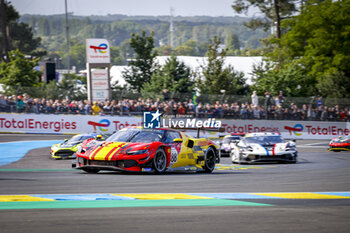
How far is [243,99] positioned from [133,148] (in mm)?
21596

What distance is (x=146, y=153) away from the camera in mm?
13242

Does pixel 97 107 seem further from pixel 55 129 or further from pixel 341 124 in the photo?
pixel 341 124

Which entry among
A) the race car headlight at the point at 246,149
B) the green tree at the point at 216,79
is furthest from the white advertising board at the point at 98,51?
the race car headlight at the point at 246,149

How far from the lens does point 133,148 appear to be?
43.6ft

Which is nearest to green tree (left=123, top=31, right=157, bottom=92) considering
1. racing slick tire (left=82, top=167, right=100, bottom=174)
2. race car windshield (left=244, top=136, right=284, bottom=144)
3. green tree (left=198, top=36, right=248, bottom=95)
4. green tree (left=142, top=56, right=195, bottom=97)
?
green tree (left=198, top=36, right=248, bottom=95)

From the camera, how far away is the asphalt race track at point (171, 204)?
6.29m

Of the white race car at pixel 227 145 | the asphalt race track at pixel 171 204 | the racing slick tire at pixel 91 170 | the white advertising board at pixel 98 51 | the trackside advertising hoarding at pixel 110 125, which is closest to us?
the asphalt race track at pixel 171 204

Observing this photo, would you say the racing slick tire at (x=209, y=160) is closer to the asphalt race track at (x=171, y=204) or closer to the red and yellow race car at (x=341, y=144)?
the asphalt race track at (x=171, y=204)

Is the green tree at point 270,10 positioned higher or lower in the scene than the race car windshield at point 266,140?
higher

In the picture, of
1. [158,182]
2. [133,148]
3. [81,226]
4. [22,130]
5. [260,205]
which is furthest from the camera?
[22,130]

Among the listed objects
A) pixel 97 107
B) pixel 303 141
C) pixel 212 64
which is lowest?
pixel 303 141

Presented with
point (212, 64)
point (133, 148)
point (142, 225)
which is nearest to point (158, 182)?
point (133, 148)

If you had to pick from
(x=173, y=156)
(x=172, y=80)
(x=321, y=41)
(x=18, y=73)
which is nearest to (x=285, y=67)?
(x=321, y=41)

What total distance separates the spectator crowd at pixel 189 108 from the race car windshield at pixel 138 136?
60.8ft
